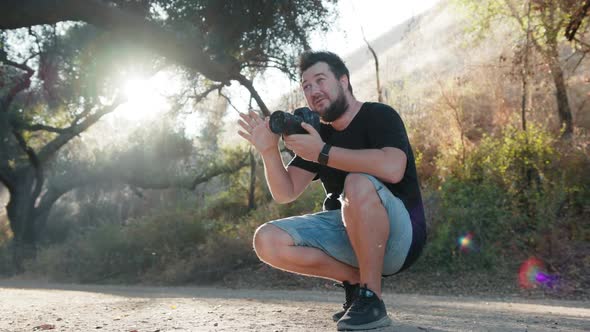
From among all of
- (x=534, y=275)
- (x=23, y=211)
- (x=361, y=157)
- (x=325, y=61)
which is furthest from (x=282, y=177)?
(x=23, y=211)

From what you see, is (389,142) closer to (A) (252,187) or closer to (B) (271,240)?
(B) (271,240)

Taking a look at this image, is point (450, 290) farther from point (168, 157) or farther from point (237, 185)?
point (168, 157)

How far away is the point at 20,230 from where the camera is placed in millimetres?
19156

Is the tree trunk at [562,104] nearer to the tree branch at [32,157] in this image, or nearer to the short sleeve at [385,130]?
the short sleeve at [385,130]

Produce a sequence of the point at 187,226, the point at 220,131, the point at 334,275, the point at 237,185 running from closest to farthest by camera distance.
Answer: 1. the point at 334,275
2. the point at 187,226
3. the point at 237,185
4. the point at 220,131

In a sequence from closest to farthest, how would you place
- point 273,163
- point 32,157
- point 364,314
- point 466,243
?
point 364,314
point 273,163
point 466,243
point 32,157

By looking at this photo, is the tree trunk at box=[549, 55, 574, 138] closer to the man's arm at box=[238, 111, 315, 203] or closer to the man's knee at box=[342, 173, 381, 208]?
the man's arm at box=[238, 111, 315, 203]

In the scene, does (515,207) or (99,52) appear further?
(99,52)

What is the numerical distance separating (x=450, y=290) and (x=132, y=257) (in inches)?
274

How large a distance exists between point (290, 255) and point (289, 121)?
2.61 feet

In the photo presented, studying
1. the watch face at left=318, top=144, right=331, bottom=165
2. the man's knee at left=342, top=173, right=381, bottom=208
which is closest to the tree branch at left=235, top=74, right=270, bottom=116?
the watch face at left=318, top=144, right=331, bottom=165

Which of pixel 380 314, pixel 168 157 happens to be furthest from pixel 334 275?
pixel 168 157

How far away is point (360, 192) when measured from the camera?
3.47m

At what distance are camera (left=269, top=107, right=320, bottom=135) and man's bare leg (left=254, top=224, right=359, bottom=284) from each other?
589 millimetres
